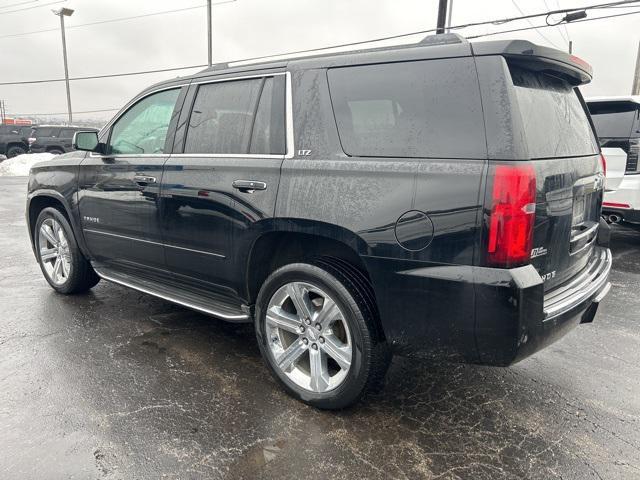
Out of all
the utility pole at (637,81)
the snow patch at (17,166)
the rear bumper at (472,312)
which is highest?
the utility pole at (637,81)

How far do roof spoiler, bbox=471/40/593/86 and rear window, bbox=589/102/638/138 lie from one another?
4.09m

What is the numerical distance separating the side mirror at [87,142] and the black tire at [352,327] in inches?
90.3

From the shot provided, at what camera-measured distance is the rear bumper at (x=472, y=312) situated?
2205 mm

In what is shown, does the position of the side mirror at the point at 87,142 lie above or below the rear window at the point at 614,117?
below

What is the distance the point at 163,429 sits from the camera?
265 centimetres

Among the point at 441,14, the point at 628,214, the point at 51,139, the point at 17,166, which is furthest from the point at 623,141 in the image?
the point at 51,139

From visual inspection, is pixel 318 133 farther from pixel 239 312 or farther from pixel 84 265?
pixel 84 265

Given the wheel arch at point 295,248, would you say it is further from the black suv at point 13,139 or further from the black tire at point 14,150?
the black tire at point 14,150

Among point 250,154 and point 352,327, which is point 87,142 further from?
point 352,327

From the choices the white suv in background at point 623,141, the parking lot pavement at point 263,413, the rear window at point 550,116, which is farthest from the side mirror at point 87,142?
the white suv in background at point 623,141

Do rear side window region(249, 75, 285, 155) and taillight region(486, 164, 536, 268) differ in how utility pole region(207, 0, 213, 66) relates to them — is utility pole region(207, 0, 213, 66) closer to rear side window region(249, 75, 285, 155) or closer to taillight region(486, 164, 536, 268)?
rear side window region(249, 75, 285, 155)

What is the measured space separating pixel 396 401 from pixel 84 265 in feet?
10.7

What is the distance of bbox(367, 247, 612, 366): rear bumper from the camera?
7.23 ft

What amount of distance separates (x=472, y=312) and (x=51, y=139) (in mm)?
25689
